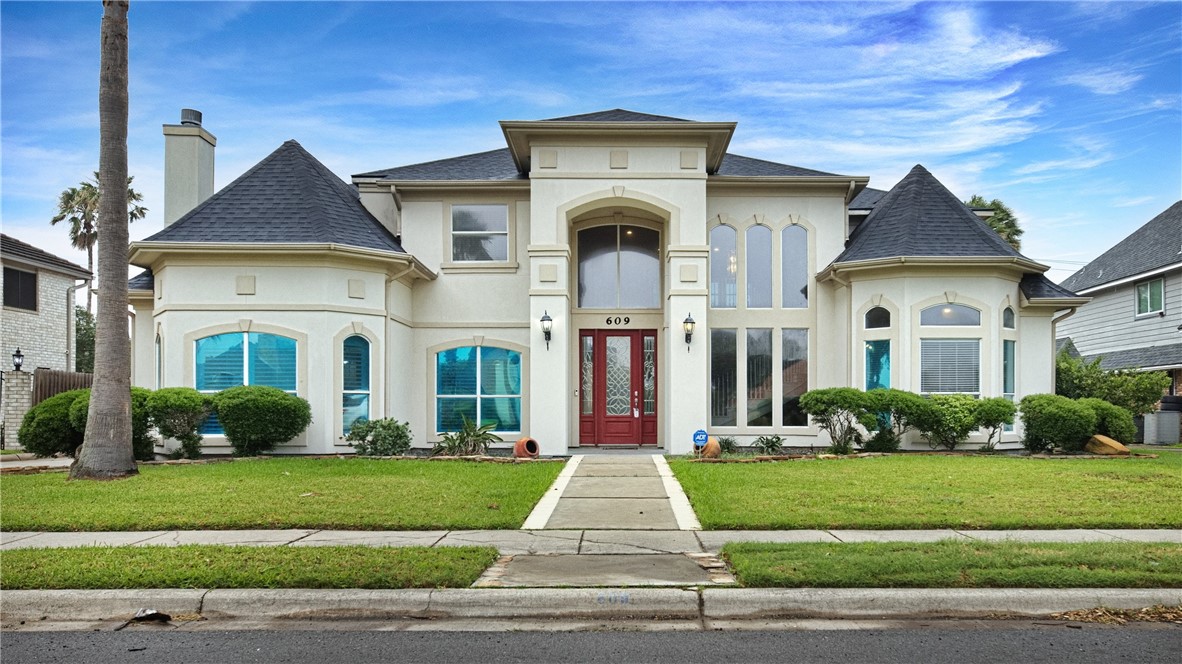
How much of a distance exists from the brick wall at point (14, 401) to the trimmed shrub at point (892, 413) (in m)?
20.0

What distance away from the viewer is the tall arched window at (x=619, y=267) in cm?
1820

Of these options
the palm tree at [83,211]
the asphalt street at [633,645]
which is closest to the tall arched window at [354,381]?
the asphalt street at [633,645]

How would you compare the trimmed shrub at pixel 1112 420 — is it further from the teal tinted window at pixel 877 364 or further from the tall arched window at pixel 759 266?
the tall arched window at pixel 759 266

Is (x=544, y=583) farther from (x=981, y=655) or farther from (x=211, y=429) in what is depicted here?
(x=211, y=429)

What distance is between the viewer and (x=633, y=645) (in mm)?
5016

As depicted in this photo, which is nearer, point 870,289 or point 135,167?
point 870,289

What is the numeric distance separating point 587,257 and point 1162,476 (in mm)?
11664

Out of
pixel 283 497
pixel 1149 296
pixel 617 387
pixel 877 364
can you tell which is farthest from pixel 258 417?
pixel 1149 296

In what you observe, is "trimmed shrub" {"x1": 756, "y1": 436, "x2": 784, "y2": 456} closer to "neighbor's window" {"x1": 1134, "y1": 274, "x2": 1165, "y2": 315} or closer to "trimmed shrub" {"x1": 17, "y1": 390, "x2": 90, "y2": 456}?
"trimmed shrub" {"x1": 17, "y1": 390, "x2": 90, "y2": 456}

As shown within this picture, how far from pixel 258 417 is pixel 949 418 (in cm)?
1306

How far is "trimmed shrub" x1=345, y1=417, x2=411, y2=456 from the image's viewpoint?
1505 centimetres

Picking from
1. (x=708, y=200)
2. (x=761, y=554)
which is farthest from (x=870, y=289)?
(x=761, y=554)

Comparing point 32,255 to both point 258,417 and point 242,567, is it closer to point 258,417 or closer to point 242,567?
point 258,417

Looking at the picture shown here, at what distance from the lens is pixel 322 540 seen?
7.49 m
